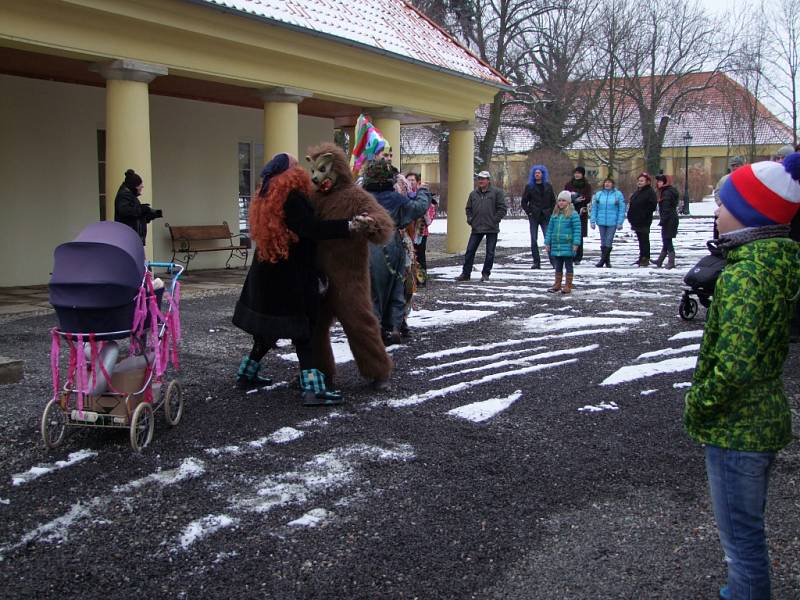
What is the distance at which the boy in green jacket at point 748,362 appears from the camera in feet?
8.77

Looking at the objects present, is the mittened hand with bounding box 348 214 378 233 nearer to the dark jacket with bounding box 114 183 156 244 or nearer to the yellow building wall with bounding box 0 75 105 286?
the dark jacket with bounding box 114 183 156 244

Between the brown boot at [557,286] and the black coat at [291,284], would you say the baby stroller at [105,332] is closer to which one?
the black coat at [291,284]

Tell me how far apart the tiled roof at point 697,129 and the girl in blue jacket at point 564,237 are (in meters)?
20.4

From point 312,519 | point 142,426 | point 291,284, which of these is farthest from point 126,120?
point 312,519

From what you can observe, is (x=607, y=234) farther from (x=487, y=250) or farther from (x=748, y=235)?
(x=748, y=235)

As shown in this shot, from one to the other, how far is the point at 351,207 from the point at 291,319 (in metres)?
0.88

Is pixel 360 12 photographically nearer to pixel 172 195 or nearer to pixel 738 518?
pixel 172 195

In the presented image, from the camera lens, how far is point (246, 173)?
17359mm

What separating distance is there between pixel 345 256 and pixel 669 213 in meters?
10.6

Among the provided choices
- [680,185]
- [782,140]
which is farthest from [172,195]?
[782,140]


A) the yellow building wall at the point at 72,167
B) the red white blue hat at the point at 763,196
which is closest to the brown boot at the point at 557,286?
the yellow building wall at the point at 72,167

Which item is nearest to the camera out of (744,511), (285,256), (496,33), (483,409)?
(744,511)

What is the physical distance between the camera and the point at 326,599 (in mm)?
3256

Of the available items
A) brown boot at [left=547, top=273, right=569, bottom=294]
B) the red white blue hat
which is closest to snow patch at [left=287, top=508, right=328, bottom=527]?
the red white blue hat
